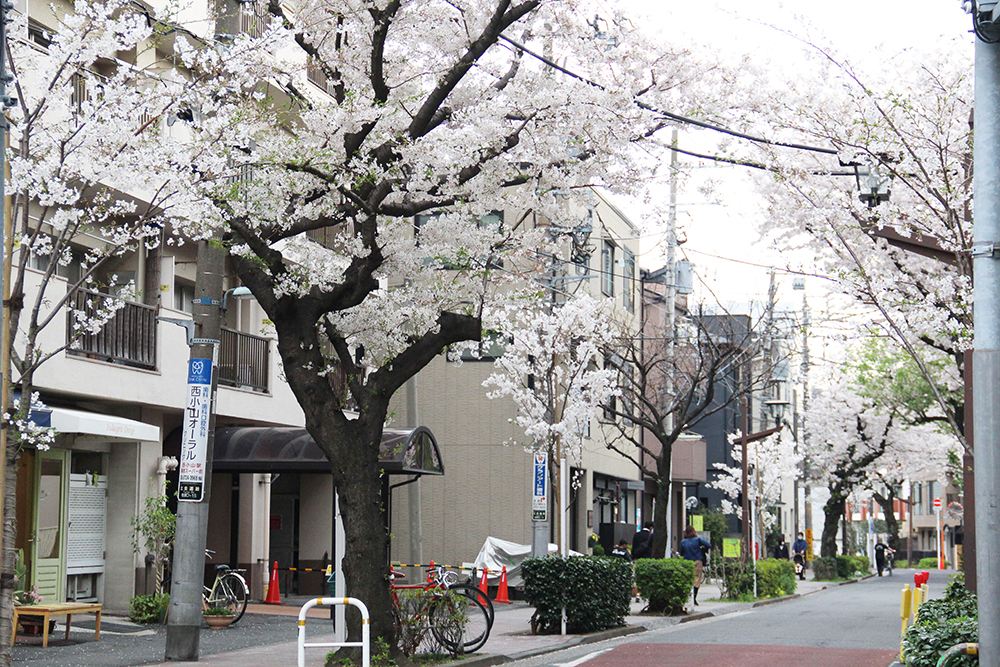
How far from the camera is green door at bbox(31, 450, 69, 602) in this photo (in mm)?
18781

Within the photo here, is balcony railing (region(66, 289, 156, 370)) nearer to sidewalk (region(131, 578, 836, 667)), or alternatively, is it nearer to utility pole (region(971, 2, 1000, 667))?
sidewalk (region(131, 578, 836, 667))

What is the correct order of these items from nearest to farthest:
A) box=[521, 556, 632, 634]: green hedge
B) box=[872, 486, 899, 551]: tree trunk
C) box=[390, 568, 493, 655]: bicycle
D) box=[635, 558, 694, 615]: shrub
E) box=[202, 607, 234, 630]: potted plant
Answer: box=[390, 568, 493, 655]: bicycle, box=[521, 556, 632, 634]: green hedge, box=[202, 607, 234, 630]: potted plant, box=[635, 558, 694, 615]: shrub, box=[872, 486, 899, 551]: tree trunk

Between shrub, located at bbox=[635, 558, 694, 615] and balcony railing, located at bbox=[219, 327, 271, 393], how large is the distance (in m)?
8.73

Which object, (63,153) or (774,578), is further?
(774,578)

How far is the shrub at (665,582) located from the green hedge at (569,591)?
184 inches

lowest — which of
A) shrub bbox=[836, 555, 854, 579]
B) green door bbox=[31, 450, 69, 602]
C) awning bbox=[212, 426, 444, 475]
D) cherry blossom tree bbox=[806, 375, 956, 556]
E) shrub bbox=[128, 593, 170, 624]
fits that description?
shrub bbox=[836, 555, 854, 579]

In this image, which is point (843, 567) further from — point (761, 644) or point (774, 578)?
point (761, 644)

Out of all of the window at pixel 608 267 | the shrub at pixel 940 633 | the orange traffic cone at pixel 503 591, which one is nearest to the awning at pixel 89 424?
the orange traffic cone at pixel 503 591

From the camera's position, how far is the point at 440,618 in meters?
13.6

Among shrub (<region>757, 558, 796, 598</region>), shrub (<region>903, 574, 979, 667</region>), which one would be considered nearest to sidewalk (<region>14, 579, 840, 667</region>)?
shrub (<region>903, 574, 979, 667</region>)

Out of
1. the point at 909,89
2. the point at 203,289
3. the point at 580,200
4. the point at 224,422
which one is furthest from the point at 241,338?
the point at 909,89

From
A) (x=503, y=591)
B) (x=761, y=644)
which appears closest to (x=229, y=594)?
(x=503, y=591)

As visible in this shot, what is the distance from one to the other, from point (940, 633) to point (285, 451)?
14.1 meters

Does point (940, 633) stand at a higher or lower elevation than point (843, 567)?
higher
